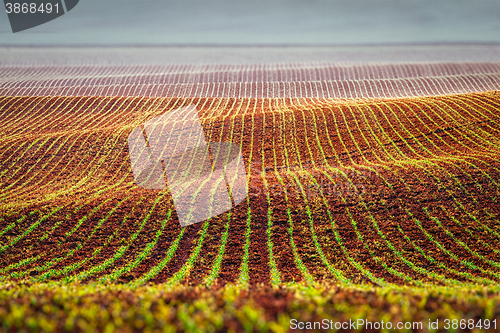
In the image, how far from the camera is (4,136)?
23844 millimetres

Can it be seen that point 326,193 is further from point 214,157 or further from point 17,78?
point 17,78

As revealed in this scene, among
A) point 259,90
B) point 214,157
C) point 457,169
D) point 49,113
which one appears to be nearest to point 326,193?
point 457,169

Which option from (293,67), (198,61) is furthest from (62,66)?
(293,67)

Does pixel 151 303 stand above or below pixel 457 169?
above

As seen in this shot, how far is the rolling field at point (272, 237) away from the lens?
4258 millimetres

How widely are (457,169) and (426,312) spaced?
12.6 m

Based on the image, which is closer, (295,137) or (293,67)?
(295,137)

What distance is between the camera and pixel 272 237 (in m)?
11.0

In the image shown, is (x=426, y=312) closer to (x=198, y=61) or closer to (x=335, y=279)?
(x=335, y=279)

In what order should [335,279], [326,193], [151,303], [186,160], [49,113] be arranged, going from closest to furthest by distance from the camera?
[151,303], [335,279], [326,193], [186,160], [49,113]

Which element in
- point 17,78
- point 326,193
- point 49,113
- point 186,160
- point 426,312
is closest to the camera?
point 426,312

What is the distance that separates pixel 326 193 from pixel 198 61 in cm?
5289

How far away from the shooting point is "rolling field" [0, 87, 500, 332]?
14.0ft

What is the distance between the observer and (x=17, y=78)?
51312 mm
